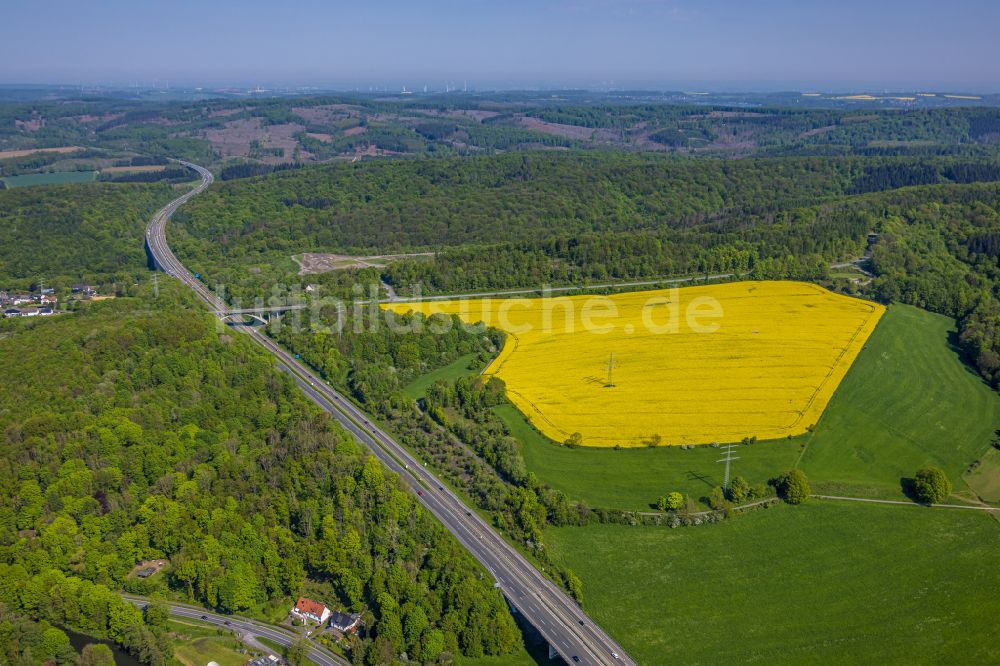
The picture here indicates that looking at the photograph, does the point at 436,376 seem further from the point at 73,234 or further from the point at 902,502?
the point at 73,234

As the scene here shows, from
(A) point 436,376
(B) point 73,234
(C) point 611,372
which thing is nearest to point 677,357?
(C) point 611,372

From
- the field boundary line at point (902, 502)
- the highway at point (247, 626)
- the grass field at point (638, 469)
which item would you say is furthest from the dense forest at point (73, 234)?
the field boundary line at point (902, 502)

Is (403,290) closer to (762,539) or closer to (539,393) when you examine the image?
(539,393)

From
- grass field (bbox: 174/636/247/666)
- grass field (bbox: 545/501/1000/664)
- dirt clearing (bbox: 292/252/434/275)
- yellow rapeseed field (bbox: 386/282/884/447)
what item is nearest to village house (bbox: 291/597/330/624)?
grass field (bbox: 174/636/247/666)

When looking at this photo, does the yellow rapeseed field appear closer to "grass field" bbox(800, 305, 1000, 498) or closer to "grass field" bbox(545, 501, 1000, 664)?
"grass field" bbox(800, 305, 1000, 498)

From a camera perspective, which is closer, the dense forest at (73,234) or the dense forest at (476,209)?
the dense forest at (476,209)

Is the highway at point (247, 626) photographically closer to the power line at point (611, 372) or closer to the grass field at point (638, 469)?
the grass field at point (638, 469)
